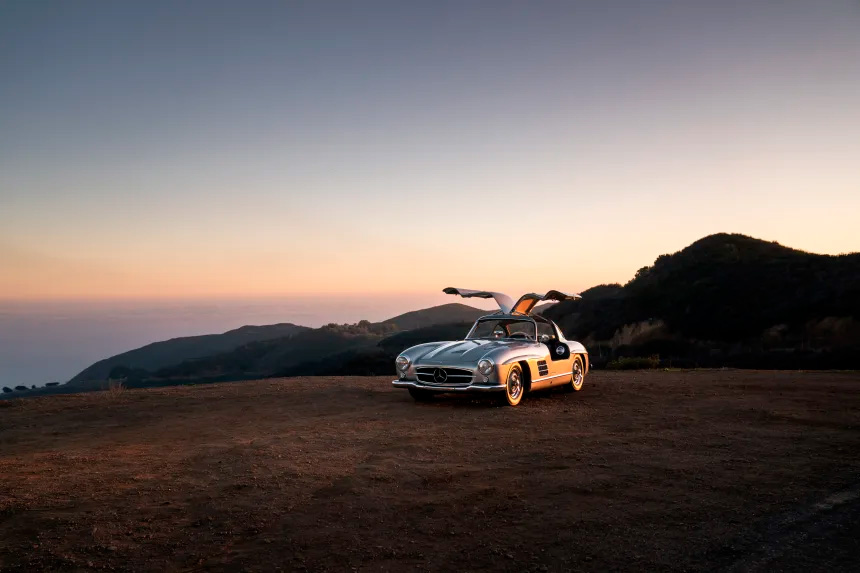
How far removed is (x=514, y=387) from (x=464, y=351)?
1086 mm

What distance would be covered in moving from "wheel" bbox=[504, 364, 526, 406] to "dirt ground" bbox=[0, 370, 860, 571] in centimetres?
34

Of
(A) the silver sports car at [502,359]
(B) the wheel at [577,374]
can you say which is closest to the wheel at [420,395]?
(A) the silver sports car at [502,359]

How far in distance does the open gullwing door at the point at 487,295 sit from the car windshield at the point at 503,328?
0.28m

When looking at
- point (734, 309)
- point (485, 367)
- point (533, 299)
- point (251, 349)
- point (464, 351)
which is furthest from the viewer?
point (251, 349)

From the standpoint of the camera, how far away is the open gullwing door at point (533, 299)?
13.2m

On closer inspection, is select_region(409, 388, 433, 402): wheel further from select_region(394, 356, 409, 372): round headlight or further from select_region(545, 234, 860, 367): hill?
select_region(545, 234, 860, 367): hill

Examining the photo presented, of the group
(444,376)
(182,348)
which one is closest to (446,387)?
(444,376)

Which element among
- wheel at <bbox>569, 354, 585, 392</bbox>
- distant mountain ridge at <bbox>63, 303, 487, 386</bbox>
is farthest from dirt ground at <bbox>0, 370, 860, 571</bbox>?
distant mountain ridge at <bbox>63, 303, 487, 386</bbox>

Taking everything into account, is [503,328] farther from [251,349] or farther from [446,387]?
[251,349]

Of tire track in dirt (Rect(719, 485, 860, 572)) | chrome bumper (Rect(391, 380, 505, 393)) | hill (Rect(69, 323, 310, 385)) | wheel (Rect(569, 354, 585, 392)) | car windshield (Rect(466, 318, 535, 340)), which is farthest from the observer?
hill (Rect(69, 323, 310, 385))

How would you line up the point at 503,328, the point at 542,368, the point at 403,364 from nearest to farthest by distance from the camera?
the point at 403,364, the point at 542,368, the point at 503,328

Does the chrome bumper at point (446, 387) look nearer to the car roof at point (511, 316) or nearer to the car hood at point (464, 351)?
the car hood at point (464, 351)

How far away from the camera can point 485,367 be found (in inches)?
437

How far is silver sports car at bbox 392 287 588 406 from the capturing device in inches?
443
